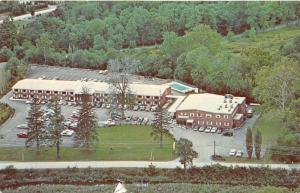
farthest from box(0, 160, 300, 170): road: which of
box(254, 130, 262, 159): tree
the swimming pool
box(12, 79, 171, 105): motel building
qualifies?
the swimming pool

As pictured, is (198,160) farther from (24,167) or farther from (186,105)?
(24,167)

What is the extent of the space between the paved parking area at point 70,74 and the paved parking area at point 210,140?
4736 mm

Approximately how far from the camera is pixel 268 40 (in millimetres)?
31938

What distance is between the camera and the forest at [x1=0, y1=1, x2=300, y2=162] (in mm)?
21094

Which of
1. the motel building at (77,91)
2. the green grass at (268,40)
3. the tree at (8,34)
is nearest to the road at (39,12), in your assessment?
the tree at (8,34)

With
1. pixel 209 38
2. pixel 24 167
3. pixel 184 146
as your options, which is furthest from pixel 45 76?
pixel 184 146

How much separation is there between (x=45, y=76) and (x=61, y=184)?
919 cm

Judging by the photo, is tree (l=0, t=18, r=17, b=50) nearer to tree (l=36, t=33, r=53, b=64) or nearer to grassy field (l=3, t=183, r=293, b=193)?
tree (l=36, t=33, r=53, b=64)

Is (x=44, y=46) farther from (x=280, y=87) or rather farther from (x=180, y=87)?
(x=280, y=87)

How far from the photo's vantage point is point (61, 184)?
1753 cm

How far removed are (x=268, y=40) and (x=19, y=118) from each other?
14.4 meters

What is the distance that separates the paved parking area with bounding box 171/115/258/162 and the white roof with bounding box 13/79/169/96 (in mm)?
2353

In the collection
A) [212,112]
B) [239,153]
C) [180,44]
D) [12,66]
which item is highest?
[180,44]

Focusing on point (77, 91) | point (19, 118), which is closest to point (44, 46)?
point (77, 91)
